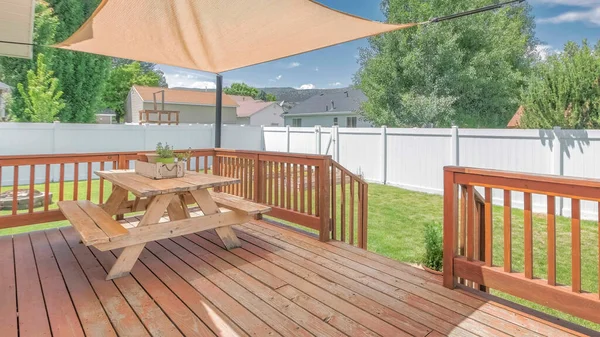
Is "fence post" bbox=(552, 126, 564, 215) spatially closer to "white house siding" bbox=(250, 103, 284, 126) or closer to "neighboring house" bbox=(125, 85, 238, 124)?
"neighboring house" bbox=(125, 85, 238, 124)

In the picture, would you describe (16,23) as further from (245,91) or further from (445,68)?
(245,91)

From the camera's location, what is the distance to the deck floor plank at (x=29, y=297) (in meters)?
1.86

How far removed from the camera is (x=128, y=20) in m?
3.43

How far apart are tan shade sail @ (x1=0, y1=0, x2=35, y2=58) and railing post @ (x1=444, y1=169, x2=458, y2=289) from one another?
375 cm

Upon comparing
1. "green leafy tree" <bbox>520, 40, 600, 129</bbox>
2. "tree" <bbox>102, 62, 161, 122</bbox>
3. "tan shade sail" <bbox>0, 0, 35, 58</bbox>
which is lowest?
"tan shade sail" <bbox>0, 0, 35, 58</bbox>

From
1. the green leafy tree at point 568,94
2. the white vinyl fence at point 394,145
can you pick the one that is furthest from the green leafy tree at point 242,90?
the green leafy tree at point 568,94

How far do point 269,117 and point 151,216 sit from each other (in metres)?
26.5

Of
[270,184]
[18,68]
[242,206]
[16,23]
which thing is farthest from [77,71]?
[242,206]

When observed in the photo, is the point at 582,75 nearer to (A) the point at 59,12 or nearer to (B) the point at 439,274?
(B) the point at 439,274

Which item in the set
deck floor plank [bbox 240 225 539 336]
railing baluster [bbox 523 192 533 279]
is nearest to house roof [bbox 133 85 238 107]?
deck floor plank [bbox 240 225 539 336]

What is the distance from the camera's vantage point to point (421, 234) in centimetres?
494

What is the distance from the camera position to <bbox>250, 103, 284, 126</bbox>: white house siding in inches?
1096

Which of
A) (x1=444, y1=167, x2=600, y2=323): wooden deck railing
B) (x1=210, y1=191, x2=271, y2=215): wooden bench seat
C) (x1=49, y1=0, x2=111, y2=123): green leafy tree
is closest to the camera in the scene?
(x1=444, y1=167, x2=600, y2=323): wooden deck railing

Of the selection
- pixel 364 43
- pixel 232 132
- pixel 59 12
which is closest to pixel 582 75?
pixel 364 43
